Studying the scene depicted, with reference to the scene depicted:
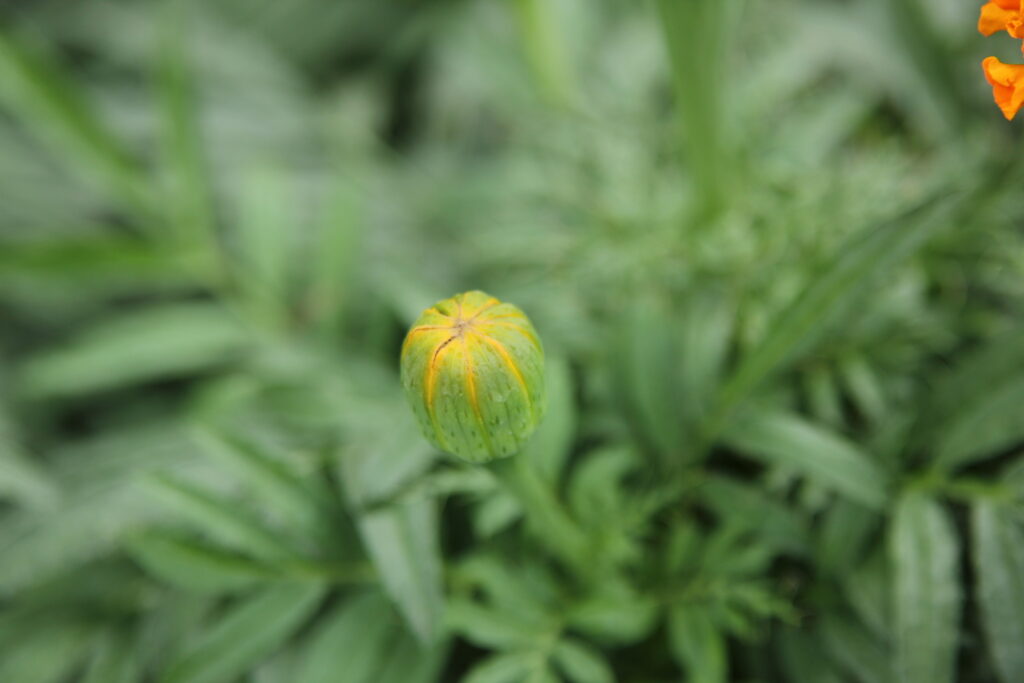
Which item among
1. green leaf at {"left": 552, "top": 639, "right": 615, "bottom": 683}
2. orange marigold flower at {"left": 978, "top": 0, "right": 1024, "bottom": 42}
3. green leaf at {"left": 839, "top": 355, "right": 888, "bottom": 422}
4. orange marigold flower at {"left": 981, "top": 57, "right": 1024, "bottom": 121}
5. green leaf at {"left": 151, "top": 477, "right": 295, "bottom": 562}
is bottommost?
green leaf at {"left": 552, "top": 639, "right": 615, "bottom": 683}

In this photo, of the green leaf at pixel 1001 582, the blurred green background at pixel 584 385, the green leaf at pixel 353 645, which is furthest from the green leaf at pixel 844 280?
→ the green leaf at pixel 353 645

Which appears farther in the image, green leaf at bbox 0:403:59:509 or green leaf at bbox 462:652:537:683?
green leaf at bbox 0:403:59:509

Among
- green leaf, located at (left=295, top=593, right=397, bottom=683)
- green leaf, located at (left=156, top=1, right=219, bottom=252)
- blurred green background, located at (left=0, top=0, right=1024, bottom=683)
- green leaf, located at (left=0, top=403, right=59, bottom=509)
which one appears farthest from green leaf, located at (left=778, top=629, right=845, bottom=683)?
green leaf, located at (left=156, top=1, right=219, bottom=252)

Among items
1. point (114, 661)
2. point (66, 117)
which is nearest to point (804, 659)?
point (114, 661)

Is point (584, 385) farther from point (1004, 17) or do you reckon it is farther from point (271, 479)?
point (1004, 17)

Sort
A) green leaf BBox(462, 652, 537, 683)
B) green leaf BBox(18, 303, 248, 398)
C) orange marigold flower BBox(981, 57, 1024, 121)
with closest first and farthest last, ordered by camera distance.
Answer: orange marigold flower BBox(981, 57, 1024, 121) < green leaf BBox(462, 652, 537, 683) < green leaf BBox(18, 303, 248, 398)

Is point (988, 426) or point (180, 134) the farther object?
point (180, 134)

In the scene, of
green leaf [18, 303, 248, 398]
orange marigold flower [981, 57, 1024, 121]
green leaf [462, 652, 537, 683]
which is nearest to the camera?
orange marigold flower [981, 57, 1024, 121]

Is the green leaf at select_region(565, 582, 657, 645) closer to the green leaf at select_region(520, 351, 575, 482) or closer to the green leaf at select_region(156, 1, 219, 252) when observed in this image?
the green leaf at select_region(520, 351, 575, 482)
